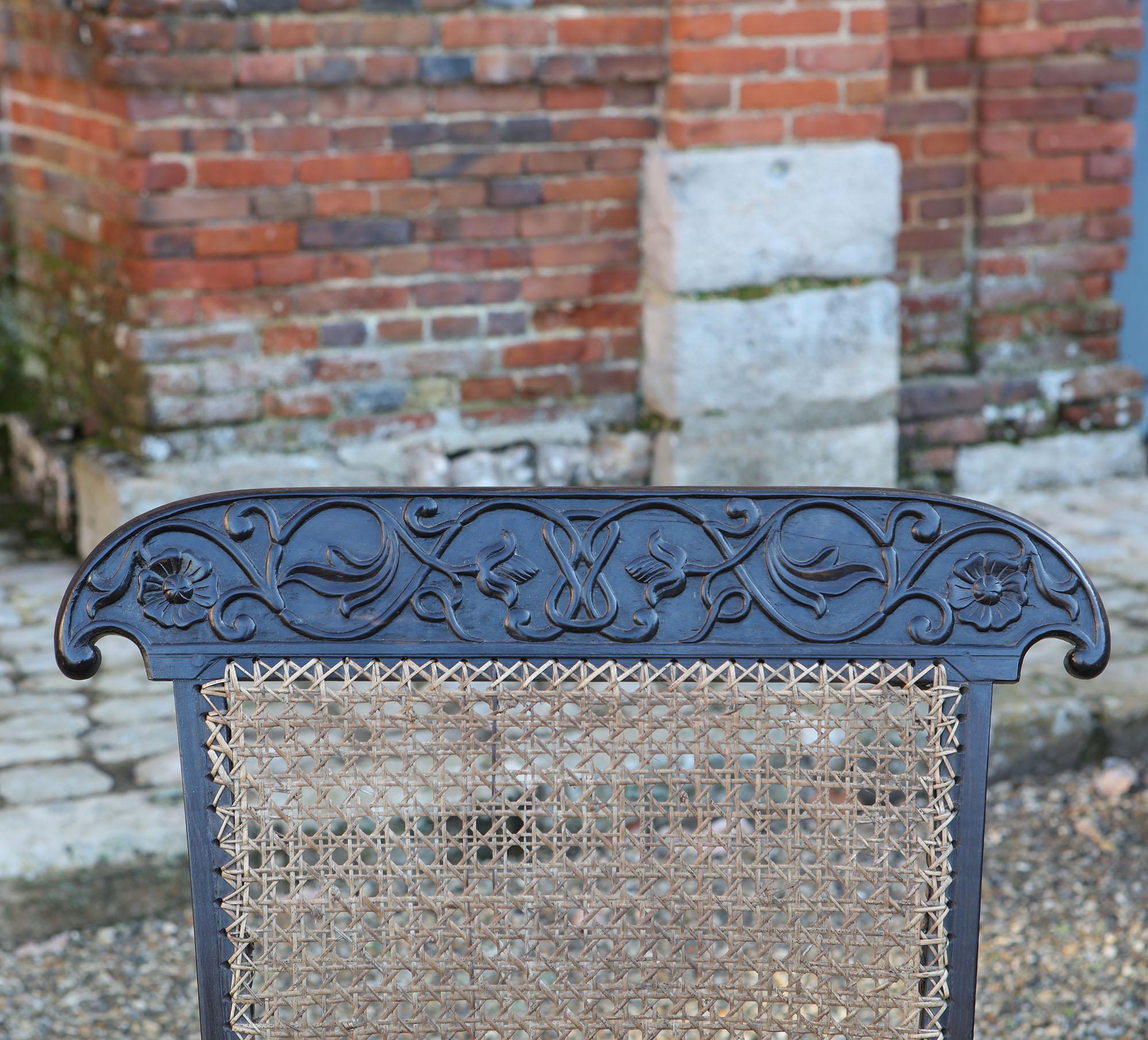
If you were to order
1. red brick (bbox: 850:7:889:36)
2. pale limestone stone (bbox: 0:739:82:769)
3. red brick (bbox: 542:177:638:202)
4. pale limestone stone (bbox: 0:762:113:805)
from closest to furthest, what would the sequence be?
pale limestone stone (bbox: 0:762:113:805) < pale limestone stone (bbox: 0:739:82:769) < red brick (bbox: 850:7:889:36) < red brick (bbox: 542:177:638:202)

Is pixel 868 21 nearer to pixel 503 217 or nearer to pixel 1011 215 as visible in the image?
pixel 1011 215

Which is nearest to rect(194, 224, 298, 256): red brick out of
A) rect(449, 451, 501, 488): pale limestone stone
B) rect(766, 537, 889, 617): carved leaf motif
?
rect(449, 451, 501, 488): pale limestone stone

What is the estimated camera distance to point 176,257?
3.23 m

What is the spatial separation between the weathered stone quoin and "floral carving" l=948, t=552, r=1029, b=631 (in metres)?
2.26

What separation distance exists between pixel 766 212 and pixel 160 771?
195cm

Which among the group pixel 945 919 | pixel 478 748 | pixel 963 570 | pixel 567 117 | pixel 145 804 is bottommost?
pixel 145 804

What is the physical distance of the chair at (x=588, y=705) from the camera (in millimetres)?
1244

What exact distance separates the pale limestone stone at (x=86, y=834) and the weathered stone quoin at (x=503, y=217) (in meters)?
1.03

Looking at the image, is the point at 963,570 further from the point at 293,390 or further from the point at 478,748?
the point at 293,390

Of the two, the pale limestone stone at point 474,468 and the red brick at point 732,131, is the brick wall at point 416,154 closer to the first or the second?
the red brick at point 732,131

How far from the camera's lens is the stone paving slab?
7.91 ft

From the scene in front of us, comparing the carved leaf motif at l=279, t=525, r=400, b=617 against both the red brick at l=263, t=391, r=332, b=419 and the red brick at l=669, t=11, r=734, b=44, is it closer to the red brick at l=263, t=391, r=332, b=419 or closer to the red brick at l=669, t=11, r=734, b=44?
the red brick at l=263, t=391, r=332, b=419

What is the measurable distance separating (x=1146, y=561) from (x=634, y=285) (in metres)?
1.56

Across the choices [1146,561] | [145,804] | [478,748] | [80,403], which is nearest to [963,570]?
[478,748]
